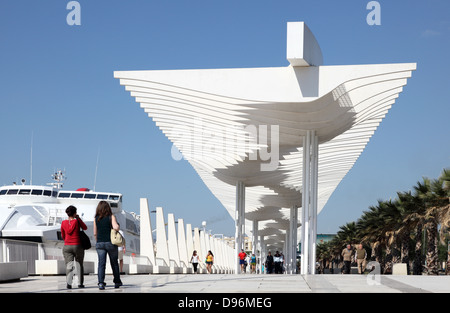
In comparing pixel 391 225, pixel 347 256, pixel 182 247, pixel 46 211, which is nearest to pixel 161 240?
pixel 182 247

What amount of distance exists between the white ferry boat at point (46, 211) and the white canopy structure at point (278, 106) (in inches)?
467

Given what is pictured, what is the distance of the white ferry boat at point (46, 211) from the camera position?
37719 mm

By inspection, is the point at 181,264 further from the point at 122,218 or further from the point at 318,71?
the point at 318,71

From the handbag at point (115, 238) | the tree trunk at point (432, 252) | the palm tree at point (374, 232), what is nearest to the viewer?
the handbag at point (115, 238)

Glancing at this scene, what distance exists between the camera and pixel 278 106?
21.7 metres

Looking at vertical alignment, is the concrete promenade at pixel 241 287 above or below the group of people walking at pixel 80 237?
below

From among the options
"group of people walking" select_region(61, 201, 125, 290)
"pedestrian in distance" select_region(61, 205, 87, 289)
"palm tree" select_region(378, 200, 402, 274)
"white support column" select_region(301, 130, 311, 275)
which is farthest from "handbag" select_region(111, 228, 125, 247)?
"palm tree" select_region(378, 200, 402, 274)

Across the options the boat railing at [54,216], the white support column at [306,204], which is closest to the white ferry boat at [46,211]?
the boat railing at [54,216]

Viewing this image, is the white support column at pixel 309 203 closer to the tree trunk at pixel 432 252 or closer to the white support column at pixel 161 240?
the white support column at pixel 161 240

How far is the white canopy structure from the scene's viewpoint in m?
20.9

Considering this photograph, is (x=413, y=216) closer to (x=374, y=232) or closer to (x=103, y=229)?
(x=374, y=232)

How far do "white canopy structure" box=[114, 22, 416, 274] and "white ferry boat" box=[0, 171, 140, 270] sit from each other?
1187 cm
